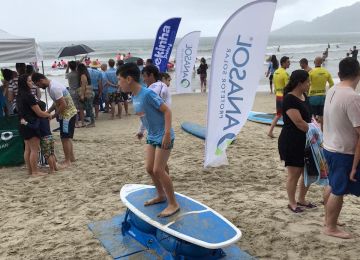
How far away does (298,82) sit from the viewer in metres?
3.86

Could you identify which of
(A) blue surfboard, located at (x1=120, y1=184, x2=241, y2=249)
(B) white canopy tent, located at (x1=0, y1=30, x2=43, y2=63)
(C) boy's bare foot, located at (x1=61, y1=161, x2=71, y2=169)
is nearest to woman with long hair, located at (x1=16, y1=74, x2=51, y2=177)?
(C) boy's bare foot, located at (x1=61, y1=161, x2=71, y2=169)

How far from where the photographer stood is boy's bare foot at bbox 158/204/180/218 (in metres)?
3.40

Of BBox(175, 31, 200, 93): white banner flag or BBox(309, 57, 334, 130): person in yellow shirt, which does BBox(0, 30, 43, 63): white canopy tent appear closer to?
BBox(309, 57, 334, 130): person in yellow shirt

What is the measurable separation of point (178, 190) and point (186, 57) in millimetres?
7595

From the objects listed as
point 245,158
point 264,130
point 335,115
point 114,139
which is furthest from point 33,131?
point 264,130

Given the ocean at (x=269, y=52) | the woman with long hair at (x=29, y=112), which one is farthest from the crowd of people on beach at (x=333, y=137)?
the ocean at (x=269, y=52)

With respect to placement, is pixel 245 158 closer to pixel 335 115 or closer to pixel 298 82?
pixel 298 82

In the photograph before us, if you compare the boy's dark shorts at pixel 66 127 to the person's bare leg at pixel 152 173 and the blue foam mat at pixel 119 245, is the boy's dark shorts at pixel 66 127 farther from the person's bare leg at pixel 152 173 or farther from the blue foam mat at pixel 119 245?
the person's bare leg at pixel 152 173

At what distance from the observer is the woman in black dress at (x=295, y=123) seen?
3844 millimetres

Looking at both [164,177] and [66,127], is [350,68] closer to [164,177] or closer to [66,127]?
[164,177]

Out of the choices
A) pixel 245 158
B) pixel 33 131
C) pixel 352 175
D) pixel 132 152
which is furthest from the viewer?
pixel 132 152

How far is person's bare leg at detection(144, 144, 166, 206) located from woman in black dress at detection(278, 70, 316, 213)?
1353 millimetres

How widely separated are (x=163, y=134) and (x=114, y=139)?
496 centimetres

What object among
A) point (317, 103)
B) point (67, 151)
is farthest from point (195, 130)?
point (67, 151)
